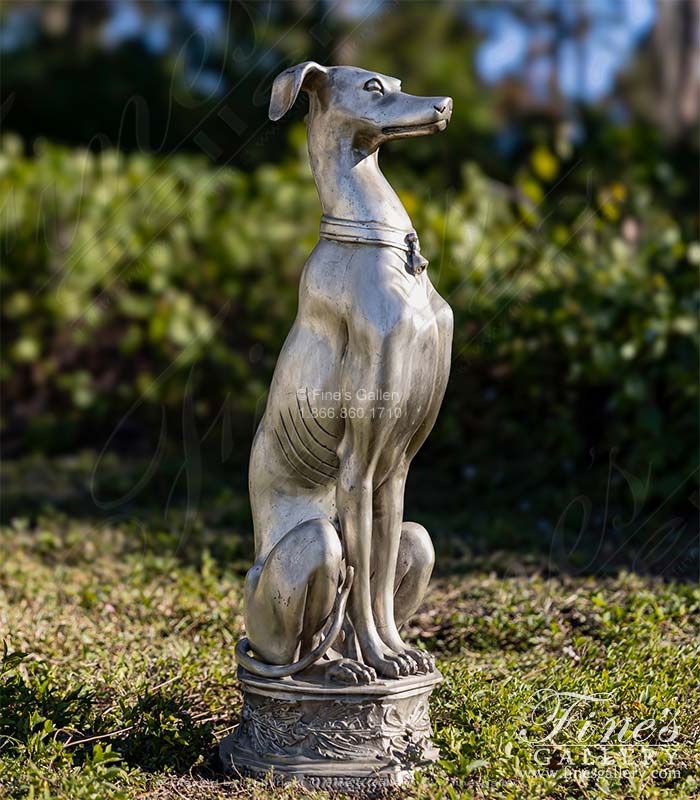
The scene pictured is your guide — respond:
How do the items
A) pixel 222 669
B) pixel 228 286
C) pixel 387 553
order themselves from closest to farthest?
pixel 387 553 → pixel 222 669 → pixel 228 286

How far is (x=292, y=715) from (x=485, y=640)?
1.35 meters

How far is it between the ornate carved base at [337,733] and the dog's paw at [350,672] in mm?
20

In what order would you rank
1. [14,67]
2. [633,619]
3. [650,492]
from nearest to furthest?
[633,619], [650,492], [14,67]

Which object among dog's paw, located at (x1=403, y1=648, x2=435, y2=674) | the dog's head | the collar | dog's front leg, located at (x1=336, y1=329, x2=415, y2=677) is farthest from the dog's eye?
dog's paw, located at (x1=403, y1=648, x2=435, y2=674)

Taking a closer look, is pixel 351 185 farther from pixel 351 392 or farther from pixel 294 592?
pixel 294 592

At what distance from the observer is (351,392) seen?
113 inches

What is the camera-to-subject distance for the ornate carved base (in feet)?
9.55

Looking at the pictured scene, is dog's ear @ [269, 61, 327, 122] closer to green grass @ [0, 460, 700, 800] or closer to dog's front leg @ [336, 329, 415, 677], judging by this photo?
dog's front leg @ [336, 329, 415, 677]

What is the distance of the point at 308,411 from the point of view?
9.70 ft

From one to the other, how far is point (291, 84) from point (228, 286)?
459 centimetres

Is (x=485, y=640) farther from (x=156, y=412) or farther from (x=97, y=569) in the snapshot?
(x=156, y=412)

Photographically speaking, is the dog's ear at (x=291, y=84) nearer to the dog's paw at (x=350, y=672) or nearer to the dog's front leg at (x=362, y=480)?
the dog's front leg at (x=362, y=480)

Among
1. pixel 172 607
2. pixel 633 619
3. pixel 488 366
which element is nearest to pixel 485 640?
pixel 633 619

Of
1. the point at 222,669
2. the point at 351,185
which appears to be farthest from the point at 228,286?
the point at 351,185
